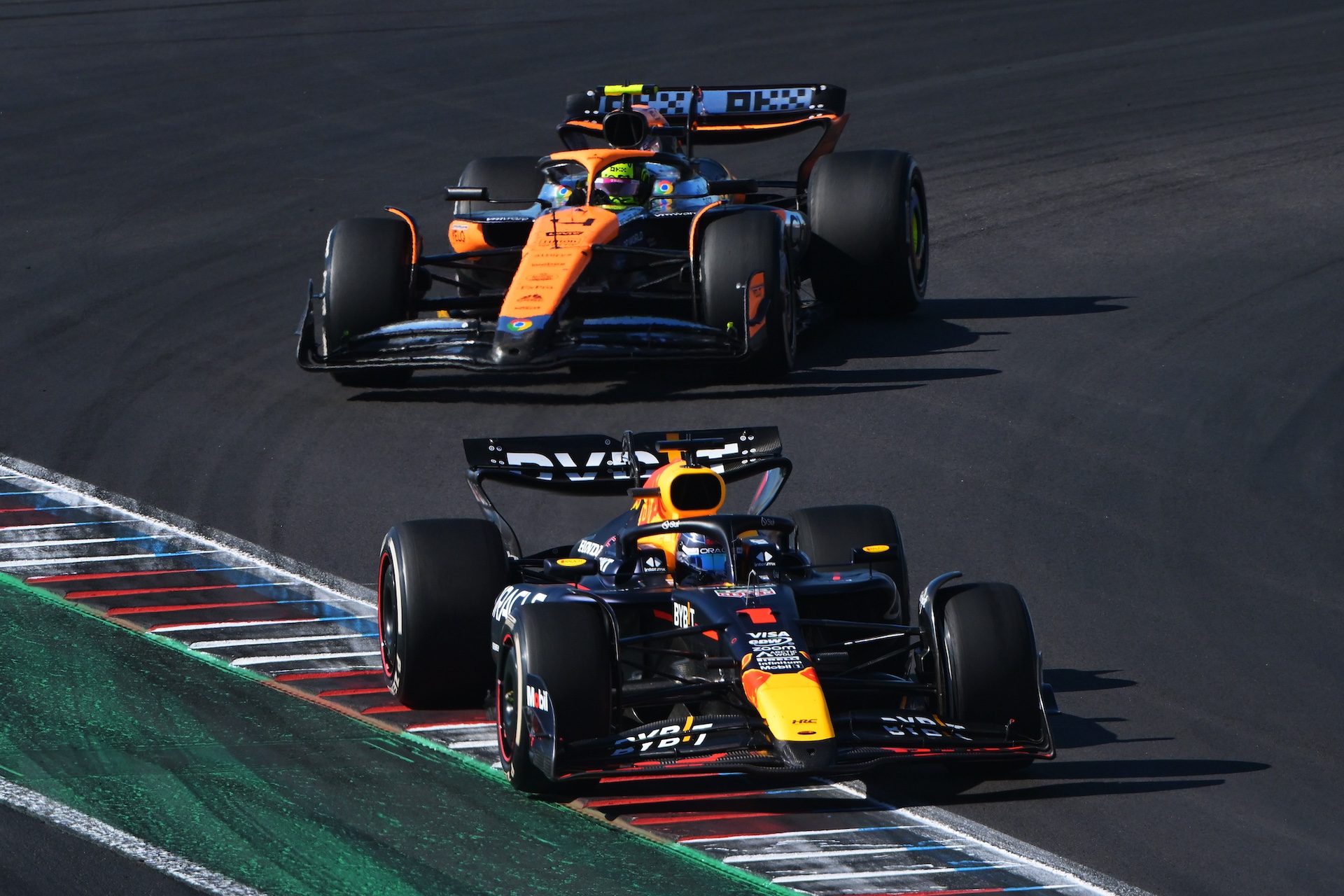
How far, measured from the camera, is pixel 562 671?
7.76m

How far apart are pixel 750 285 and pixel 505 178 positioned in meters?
4.05

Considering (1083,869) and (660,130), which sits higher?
(660,130)

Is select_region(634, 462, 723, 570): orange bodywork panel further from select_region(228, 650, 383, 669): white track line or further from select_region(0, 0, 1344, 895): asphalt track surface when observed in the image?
select_region(228, 650, 383, 669): white track line

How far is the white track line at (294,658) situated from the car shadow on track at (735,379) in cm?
489

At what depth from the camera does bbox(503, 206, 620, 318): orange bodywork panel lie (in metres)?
14.4

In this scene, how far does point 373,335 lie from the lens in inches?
571

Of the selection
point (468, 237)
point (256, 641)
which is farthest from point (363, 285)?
point (256, 641)

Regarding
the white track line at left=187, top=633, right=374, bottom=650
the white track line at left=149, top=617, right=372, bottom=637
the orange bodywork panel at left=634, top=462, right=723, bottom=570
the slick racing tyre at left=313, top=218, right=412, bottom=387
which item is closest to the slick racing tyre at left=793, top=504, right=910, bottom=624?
the orange bodywork panel at left=634, top=462, right=723, bottom=570

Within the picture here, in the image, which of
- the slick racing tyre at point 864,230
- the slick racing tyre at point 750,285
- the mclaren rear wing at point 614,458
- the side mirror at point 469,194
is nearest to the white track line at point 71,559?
the mclaren rear wing at point 614,458

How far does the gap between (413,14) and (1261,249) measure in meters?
14.8

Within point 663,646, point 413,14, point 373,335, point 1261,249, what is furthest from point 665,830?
point 413,14

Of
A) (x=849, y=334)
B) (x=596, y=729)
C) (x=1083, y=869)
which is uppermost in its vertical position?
(x=849, y=334)

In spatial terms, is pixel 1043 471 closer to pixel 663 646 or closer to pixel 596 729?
pixel 663 646

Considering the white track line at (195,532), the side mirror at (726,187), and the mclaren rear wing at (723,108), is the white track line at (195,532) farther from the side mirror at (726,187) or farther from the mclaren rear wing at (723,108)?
the mclaren rear wing at (723,108)
